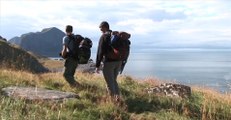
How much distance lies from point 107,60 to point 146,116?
201cm

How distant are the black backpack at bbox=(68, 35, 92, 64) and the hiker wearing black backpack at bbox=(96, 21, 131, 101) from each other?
1140 millimetres

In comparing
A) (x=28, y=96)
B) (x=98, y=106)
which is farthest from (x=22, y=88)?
(x=98, y=106)

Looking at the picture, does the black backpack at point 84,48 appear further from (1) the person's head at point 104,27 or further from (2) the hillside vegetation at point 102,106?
(1) the person's head at point 104,27

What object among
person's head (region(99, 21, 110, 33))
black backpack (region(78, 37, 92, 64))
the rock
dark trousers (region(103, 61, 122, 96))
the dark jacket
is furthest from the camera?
the rock

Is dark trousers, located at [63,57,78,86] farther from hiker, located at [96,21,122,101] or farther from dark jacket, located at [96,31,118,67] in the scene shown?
dark jacket, located at [96,31,118,67]

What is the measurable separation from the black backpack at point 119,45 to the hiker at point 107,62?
0.33 ft

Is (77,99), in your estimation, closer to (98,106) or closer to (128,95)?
(98,106)

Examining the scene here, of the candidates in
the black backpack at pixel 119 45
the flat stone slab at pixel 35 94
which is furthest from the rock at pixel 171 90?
the flat stone slab at pixel 35 94

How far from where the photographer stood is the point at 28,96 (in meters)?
11.9

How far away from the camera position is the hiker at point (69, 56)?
14.6 metres

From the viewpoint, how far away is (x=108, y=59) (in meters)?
13.3

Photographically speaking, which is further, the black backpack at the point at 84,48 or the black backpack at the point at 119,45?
the black backpack at the point at 84,48

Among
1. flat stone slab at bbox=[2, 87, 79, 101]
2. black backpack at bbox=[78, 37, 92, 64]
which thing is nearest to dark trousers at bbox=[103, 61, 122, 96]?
flat stone slab at bbox=[2, 87, 79, 101]

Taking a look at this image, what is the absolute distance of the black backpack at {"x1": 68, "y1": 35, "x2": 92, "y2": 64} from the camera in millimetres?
14461
